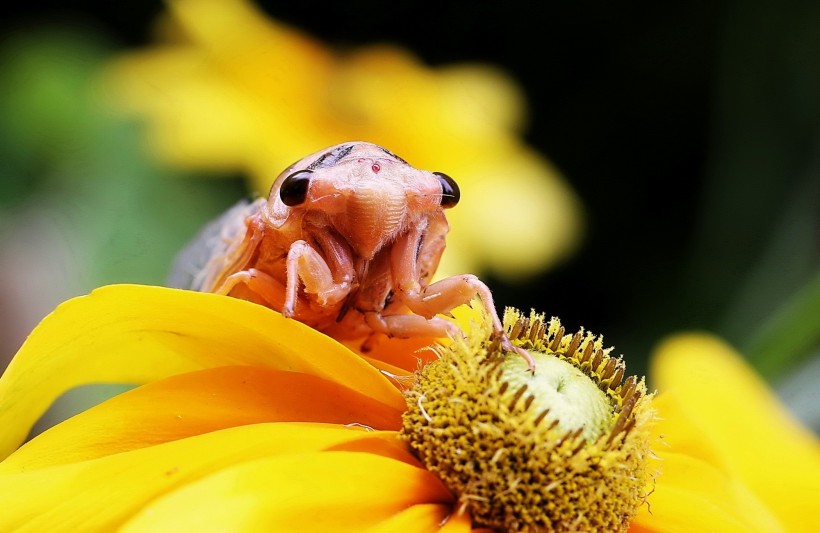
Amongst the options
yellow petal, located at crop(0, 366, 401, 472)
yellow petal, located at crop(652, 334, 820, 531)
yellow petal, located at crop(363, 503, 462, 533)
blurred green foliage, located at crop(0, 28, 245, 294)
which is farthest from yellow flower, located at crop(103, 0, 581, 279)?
yellow petal, located at crop(363, 503, 462, 533)

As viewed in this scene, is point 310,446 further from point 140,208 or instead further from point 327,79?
point 327,79

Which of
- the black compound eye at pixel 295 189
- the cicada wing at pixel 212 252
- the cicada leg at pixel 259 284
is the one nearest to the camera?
the black compound eye at pixel 295 189

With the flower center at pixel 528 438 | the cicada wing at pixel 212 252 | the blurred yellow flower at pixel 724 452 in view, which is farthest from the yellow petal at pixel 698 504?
the cicada wing at pixel 212 252

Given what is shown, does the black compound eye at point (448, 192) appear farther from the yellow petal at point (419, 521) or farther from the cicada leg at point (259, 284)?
the yellow petal at point (419, 521)

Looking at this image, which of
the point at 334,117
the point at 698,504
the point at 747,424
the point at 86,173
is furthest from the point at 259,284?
the point at 334,117

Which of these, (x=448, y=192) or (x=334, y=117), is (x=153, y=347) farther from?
(x=334, y=117)
